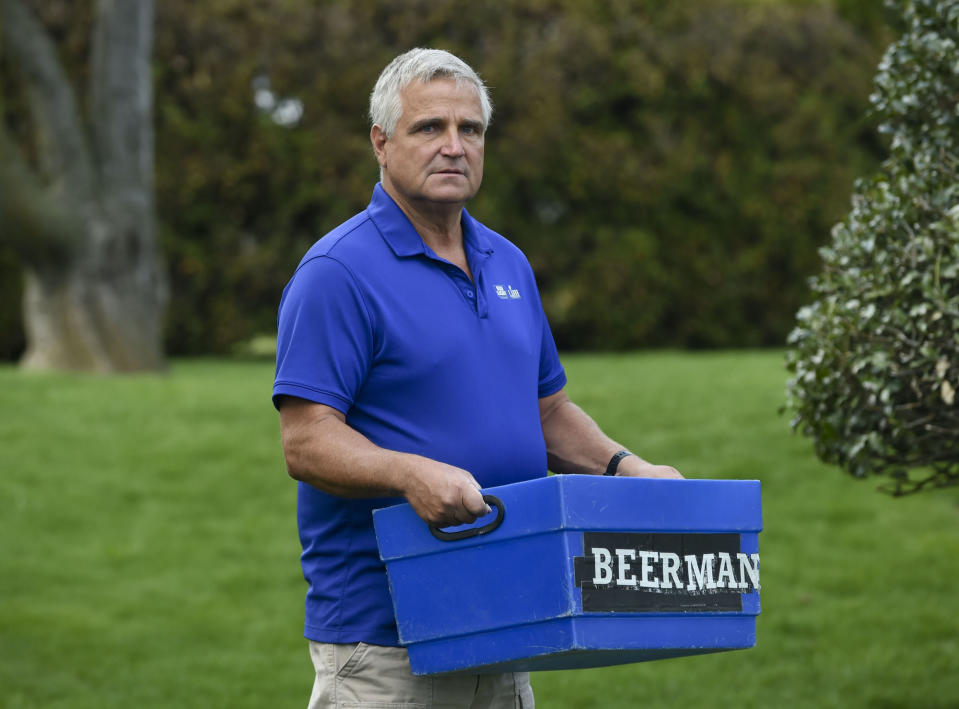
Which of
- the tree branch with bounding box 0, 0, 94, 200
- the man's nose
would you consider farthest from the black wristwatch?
the tree branch with bounding box 0, 0, 94, 200

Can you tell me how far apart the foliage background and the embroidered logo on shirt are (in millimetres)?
11384

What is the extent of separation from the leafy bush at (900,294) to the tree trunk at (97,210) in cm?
940

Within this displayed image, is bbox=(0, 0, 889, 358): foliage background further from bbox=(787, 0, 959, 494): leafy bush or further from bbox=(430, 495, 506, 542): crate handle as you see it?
bbox=(430, 495, 506, 542): crate handle

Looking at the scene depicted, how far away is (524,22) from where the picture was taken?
1462 cm

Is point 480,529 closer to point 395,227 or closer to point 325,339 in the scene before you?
point 325,339

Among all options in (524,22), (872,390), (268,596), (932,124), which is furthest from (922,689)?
(524,22)

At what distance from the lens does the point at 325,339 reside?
2.52 metres

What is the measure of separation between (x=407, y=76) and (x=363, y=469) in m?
0.82

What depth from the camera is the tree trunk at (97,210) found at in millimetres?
12289

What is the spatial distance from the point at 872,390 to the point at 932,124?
2.76 feet

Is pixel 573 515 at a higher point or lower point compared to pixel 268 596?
higher

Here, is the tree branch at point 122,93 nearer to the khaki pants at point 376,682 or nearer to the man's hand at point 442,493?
the khaki pants at point 376,682

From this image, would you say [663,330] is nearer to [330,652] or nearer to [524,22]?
[524,22]

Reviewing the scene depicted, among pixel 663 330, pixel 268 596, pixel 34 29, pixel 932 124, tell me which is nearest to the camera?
pixel 932 124
